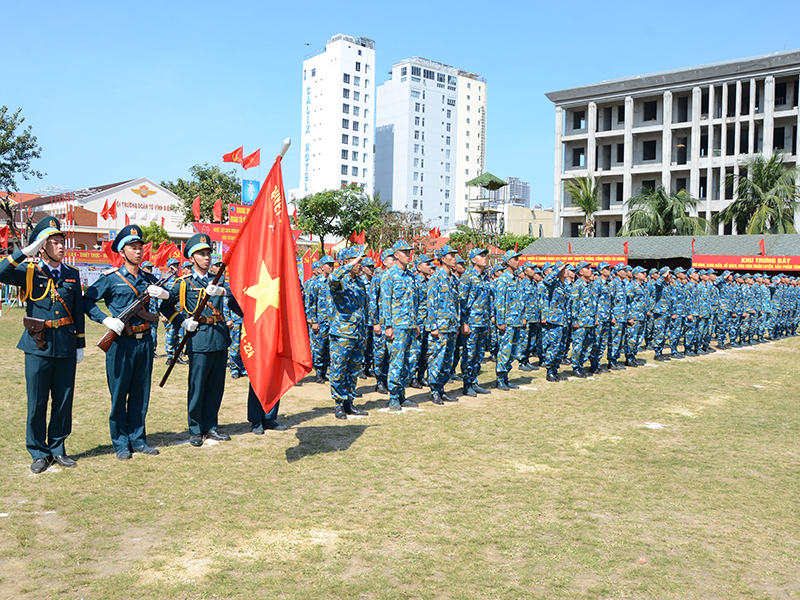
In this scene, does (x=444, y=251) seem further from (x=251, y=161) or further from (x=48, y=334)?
(x=251, y=161)

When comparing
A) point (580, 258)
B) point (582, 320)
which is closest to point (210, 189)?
point (580, 258)

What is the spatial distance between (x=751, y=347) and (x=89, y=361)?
1614 centimetres

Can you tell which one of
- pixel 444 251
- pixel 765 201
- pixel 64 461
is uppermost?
pixel 765 201

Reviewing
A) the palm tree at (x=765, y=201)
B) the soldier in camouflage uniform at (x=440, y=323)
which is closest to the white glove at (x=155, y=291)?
the soldier in camouflage uniform at (x=440, y=323)

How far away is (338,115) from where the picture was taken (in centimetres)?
8512

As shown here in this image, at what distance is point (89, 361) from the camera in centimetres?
1263

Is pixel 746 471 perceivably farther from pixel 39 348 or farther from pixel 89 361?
pixel 89 361

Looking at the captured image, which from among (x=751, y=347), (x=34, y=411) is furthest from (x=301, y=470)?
(x=751, y=347)

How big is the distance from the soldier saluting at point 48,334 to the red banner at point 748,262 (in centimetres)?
2324

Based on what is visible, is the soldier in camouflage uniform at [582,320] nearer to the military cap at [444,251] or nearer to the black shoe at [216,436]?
the military cap at [444,251]

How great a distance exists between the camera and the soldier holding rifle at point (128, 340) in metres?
6.05

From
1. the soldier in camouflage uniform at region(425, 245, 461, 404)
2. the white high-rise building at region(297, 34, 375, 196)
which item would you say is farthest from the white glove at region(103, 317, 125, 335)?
the white high-rise building at region(297, 34, 375, 196)

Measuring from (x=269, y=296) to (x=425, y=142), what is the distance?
90634mm

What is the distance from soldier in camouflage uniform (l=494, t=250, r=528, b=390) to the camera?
1041 centimetres
